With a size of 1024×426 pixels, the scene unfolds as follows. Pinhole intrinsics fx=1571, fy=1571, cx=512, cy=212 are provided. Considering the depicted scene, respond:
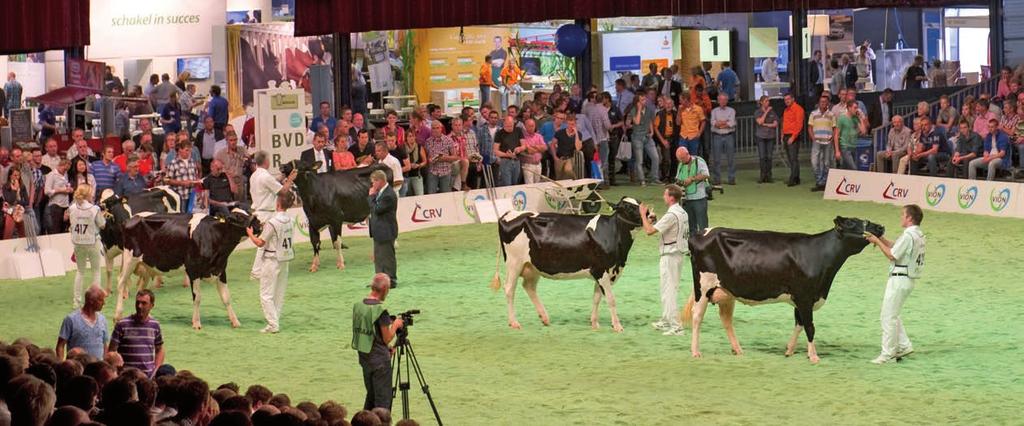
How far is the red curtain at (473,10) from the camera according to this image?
31.2 m

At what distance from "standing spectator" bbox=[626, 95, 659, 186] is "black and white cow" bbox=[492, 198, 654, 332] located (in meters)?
13.1

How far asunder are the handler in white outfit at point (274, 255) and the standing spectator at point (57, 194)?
610cm

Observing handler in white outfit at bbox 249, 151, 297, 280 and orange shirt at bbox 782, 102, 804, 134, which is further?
orange shirt at bbox 782, 102, 804, 134

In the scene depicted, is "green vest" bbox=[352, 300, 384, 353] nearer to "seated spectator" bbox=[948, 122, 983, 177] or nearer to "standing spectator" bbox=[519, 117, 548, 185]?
"standing spectator" bbox=[519, 117, 548, 185]

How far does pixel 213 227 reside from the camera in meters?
17.4

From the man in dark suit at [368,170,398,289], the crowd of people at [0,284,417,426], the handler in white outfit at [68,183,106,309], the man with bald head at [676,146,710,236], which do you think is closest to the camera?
the crowd of people at [0,284,417,426]

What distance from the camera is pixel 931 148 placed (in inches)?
1086

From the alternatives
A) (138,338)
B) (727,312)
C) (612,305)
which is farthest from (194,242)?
(727,312)

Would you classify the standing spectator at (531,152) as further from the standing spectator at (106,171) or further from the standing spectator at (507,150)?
the standing spectator at (106,171)

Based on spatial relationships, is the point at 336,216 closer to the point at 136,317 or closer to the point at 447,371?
the point at 447,371

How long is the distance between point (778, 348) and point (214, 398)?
7897 mm

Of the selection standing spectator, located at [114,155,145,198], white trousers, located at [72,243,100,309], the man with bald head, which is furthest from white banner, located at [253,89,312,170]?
the man with bald head

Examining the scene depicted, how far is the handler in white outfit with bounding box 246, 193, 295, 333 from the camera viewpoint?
16.8 meters

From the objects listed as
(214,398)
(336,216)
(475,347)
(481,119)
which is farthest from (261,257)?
(481,119)
